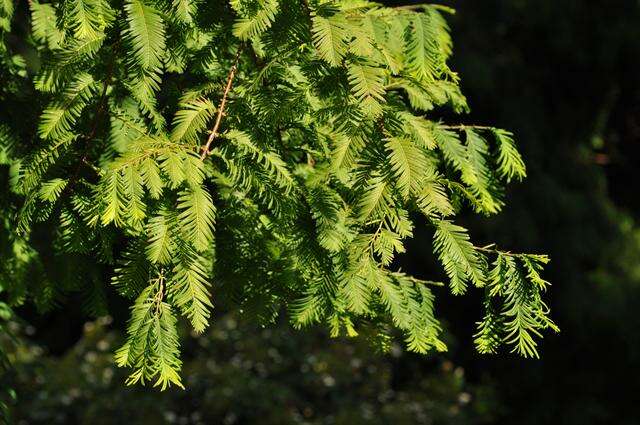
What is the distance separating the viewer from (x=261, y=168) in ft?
4.90

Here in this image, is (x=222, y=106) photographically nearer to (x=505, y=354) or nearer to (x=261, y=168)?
(x=261, y=168)

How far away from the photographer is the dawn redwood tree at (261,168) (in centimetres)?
137

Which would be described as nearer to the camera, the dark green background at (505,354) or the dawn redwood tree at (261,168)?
the dawn redwood tree at (261,168)

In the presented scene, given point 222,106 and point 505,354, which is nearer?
point 222,106

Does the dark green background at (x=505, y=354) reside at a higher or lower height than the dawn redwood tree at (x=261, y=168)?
lower

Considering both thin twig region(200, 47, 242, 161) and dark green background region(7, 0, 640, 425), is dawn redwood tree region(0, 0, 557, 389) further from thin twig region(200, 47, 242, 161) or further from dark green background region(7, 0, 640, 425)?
dark green background region(7, 0, 640, 425)

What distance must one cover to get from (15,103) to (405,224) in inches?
41.2

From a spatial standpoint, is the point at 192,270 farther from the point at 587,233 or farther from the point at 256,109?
the point at 587,233

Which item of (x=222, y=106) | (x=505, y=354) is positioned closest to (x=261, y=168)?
(x=222, y=106)

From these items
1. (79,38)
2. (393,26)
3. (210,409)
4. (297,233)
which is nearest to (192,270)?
(297,233)

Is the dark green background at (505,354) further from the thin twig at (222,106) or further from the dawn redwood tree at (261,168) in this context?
the thin twig at (222,106)

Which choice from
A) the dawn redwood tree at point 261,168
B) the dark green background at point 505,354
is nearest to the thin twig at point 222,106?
the dawn redwood tree at point 261,168

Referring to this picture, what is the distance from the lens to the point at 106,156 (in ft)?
5.76

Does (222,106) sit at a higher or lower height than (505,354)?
higher
